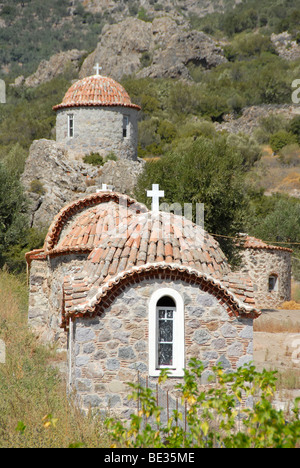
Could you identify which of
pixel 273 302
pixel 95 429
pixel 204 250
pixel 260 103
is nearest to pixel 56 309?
pixel 204 250

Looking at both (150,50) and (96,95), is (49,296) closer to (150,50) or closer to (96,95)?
(96,95)

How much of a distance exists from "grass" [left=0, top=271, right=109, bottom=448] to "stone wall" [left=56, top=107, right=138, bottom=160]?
18684 mm

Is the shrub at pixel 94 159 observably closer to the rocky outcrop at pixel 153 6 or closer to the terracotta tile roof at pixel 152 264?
the terracotta tile roof at pixel 152 264

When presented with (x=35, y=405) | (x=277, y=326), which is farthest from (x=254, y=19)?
(x=35, y=405)

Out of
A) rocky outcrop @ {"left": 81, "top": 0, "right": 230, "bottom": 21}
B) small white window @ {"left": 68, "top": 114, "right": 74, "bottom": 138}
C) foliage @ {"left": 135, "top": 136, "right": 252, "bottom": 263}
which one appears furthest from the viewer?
rocky outcrop @ {"left": 81, "top": 0, "right": 230, "bottom": 21}

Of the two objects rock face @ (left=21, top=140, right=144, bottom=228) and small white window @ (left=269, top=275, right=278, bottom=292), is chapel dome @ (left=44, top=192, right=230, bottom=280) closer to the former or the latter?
small white window @ (left=269, top=275, right=278, bottom=292)

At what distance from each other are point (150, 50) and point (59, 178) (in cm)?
5542

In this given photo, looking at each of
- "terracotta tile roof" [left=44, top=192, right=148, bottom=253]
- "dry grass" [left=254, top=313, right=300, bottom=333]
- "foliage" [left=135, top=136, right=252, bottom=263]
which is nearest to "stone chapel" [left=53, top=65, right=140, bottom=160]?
"foliage" [left=135, top=136, right=252, bottom=263]

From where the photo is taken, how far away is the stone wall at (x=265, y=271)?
28656 millimetres

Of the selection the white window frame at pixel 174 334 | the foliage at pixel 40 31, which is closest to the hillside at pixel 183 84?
the foliage at pixel 40 31

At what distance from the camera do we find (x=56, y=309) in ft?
55.8

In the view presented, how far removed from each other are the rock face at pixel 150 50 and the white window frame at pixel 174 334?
225 ft

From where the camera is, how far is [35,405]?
1041 centimetres

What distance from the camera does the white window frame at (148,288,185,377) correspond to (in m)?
10.8
